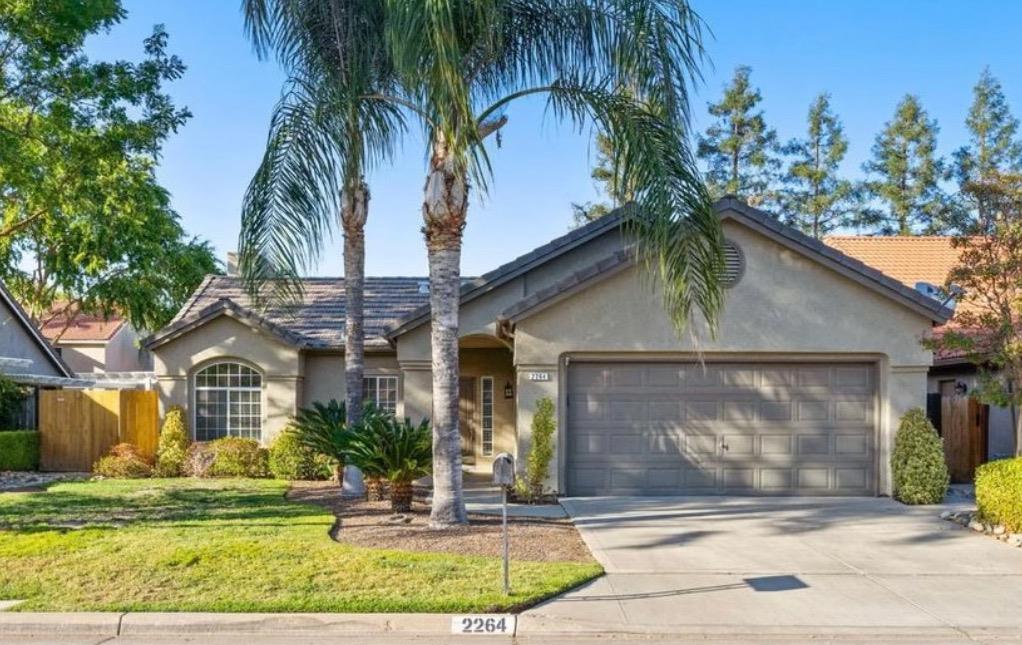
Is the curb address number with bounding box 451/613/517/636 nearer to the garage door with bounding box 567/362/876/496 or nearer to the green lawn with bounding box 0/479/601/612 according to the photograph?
the green lawn with bounding box 0/479/601/612

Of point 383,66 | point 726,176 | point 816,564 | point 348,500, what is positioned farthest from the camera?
point 726,176

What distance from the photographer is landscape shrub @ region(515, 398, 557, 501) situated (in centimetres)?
1405

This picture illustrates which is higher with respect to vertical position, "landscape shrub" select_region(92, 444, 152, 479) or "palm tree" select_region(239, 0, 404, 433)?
"palm tree" select_region(239, 0, 404, 433)

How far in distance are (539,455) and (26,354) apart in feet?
62.3

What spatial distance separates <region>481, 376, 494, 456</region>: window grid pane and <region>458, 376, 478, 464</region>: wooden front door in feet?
0.68

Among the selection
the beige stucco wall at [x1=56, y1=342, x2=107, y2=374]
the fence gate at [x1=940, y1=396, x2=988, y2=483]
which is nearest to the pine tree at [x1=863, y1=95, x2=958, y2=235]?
the fence gate at [x1=940, y1=396, x2=988, y2=483]

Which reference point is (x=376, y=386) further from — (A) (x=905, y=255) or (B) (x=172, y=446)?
(A) (x=905, y=255)

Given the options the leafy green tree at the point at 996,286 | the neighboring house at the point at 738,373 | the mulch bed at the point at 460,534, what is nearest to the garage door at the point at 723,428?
the neighboring house at the point at 738,373

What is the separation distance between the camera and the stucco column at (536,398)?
14367mm

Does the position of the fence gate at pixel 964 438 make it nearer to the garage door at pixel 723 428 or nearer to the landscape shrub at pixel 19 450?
the garage door at pixel 723 428

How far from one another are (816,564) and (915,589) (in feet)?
3.96

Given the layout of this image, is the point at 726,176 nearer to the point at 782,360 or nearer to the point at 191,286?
the point at 191,286

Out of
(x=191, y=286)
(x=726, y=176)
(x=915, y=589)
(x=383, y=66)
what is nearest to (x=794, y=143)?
(x=726, y=176)

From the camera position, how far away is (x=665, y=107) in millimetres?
10383
